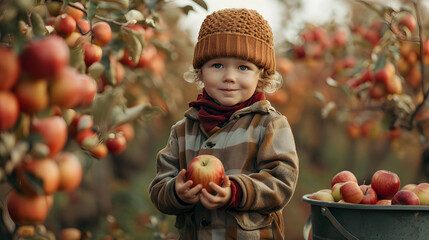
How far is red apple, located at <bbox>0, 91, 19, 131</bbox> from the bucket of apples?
1.25 m

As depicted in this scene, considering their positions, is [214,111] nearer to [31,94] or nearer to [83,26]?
[83,26]

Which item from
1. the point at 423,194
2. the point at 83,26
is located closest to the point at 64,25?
the point at 83,26

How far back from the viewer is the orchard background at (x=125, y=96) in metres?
0.98

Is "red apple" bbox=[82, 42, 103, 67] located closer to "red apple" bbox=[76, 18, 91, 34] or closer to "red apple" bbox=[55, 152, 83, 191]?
"red apple" bbox=[76, 18, 91, 34]

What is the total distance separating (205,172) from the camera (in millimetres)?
1534

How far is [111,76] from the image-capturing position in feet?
6.75

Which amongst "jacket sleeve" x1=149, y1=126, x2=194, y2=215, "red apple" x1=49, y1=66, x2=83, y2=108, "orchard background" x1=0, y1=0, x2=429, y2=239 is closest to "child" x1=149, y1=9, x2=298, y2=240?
"jacket sleeve" x1=149, y1=126, x2=194, y2=215

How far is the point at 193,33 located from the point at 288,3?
57.5 inches

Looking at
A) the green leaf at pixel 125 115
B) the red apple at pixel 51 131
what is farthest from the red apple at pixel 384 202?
the red apple at pixel 51 131

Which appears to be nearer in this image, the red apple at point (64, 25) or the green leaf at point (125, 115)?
the green leaf at point (125, 115)

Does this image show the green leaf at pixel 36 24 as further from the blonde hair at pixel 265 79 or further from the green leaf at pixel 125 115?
the blonde hair at pixel 265 79

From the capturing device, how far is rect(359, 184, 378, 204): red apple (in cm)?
194

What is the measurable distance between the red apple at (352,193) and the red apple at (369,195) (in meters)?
0.03

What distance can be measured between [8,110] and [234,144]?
915mm
